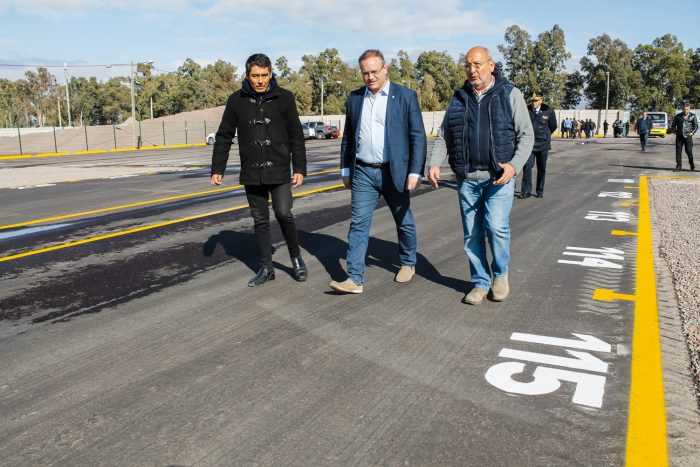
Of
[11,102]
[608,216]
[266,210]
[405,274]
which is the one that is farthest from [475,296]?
[11,102]

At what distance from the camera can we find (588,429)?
2.67 meters

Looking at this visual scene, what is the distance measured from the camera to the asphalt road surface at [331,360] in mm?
2557

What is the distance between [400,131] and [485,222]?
38.8 inches

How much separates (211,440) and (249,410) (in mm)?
302

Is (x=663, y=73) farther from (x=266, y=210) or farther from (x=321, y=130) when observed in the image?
(x=266, y=210)

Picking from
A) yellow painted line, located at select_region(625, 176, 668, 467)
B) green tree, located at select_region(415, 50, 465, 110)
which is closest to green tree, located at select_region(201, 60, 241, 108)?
green tree, located at select_region(415, 50, 465, 110)

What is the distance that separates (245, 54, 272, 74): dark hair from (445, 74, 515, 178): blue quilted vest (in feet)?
5.08

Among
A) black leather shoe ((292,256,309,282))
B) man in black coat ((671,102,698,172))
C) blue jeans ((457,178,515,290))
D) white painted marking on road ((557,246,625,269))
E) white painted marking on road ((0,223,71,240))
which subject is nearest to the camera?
blue jeans ((457,178,515,290))

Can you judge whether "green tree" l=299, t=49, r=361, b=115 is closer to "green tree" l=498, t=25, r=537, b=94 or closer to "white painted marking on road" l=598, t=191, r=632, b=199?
"green tree" l=498, t=25, r=537, b=94

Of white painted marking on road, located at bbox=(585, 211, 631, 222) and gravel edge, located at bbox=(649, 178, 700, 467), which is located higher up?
white painted marking on road, located at bbox=(585, 211, 631, 222)

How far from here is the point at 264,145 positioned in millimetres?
4996

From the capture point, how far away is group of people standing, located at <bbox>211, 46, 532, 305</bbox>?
172 inches

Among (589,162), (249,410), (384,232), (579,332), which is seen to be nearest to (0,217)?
(384,232)

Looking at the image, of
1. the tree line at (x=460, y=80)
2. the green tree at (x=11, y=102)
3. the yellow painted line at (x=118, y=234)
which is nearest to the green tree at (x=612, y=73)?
the tree line at (x=460, y=80)
